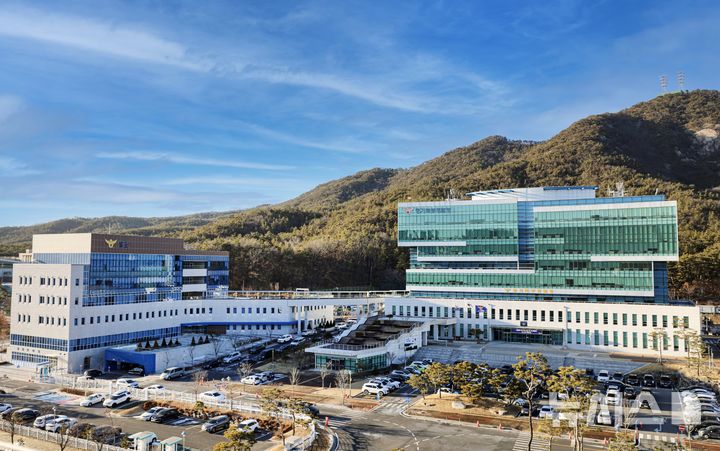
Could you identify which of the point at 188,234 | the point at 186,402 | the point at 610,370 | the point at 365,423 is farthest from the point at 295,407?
the point at 188,234

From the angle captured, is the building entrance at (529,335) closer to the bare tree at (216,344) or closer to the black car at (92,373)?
the bare tree at (216,344)

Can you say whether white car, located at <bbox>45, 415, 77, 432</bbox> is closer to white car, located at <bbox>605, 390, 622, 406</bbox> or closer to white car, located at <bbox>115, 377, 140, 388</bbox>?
white car, located at <bbox>115, 377, 140, 388</bbox>

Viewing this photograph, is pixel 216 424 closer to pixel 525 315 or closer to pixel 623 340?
pixel 525 315

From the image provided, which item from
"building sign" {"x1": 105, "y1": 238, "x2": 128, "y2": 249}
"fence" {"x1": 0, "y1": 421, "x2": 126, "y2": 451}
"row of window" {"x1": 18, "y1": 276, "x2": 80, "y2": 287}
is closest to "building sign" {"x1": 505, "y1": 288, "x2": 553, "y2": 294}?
"building sign" {"x1": 105, "y1": 238, "x2": 128, "y2": 249}

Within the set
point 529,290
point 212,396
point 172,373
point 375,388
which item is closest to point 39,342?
point 172,373

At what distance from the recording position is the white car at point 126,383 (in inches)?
1932

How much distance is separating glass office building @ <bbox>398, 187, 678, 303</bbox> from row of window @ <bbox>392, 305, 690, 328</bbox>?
3.55 meters

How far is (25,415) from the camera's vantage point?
39.9 meters

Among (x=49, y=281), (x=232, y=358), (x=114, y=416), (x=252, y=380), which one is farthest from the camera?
(x=232, y=358)

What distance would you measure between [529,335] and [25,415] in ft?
179

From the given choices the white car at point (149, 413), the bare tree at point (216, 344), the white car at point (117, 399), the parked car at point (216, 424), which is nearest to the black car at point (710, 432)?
the parked car at point (216, 424)

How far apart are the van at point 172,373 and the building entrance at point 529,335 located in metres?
39.1

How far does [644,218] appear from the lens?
66.1 meters

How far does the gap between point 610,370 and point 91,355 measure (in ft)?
179
